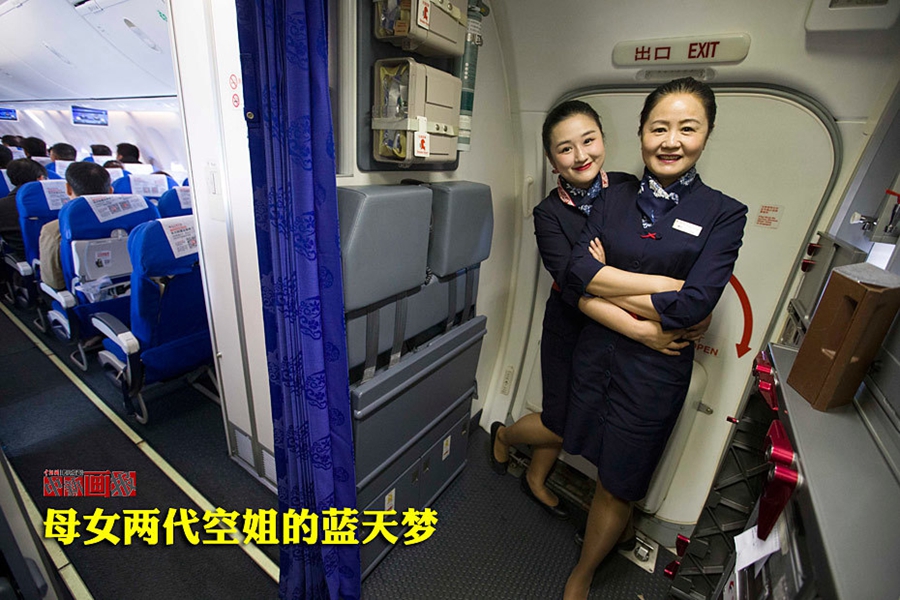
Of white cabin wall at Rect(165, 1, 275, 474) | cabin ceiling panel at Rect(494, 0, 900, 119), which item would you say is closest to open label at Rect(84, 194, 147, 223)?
white cabin wall at Rect(165, 1, 275, 474)

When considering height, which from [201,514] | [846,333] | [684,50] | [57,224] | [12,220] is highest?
[684,50]

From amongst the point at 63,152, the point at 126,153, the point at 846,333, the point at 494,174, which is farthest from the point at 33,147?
the point at 846,333

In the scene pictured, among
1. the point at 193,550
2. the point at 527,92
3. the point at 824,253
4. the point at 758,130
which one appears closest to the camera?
the point at 824,253

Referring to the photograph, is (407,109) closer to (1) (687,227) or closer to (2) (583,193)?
(2) (583,193)

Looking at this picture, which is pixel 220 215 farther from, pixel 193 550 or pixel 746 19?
pixel 746 19

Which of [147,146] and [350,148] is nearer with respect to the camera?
[350,148]

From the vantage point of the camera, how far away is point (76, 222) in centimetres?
304

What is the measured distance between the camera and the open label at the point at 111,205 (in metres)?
3.10

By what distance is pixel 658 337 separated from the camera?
1.46 m

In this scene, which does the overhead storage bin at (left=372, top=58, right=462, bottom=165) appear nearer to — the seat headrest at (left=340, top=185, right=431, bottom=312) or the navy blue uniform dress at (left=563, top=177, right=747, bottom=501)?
the seat headrest at (left=340, top=185, right=431, bottom=312)

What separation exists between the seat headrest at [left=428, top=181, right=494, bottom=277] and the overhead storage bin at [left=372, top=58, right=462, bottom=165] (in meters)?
0.18

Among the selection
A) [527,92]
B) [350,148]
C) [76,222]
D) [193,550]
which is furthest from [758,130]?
[76,222]

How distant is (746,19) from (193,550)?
11.2 ft

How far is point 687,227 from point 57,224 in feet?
14.9
